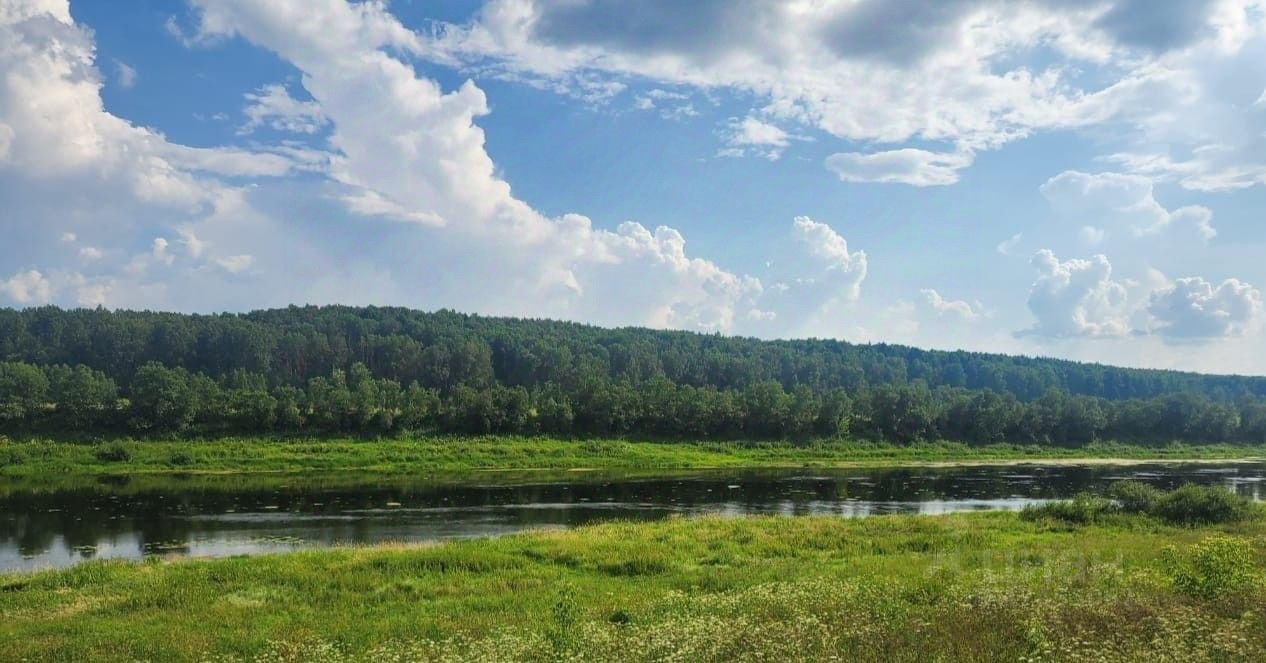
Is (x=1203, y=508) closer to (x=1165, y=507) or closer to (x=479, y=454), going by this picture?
(x=1165, y=507)

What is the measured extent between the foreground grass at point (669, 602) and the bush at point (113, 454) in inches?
2382

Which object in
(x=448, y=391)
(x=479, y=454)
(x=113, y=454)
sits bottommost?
(x=479, y=454)

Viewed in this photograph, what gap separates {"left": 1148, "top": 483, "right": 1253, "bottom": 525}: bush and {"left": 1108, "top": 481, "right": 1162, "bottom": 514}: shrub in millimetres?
779

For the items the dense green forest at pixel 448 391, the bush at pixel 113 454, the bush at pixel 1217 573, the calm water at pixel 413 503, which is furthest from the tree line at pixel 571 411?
the bush at pixel 1217 573

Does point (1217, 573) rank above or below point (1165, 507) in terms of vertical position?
above

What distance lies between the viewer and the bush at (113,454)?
77062 millimetres

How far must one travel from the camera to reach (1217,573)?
16625 mm

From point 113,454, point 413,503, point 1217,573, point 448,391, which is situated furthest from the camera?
point 448,391

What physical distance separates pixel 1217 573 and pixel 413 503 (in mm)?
46090

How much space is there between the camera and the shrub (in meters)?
37.7

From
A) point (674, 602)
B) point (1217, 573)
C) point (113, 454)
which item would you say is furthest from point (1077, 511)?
point (113, 454)

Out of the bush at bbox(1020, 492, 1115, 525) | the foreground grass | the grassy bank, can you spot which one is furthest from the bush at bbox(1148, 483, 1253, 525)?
the grassy bank

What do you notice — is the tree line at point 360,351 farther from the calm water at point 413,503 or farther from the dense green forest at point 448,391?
the calm water at point 413,503

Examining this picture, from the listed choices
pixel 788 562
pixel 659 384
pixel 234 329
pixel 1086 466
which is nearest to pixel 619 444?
pixel 659 384
